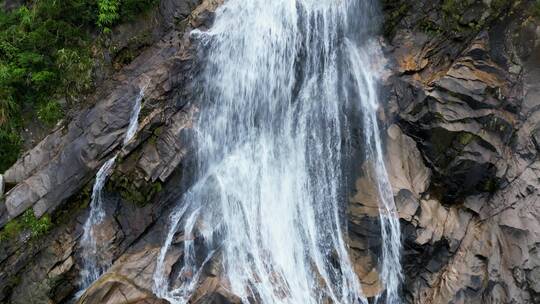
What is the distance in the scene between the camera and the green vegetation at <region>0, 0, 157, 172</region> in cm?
1241

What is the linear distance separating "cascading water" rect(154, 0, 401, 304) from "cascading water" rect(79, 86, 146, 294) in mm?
1496

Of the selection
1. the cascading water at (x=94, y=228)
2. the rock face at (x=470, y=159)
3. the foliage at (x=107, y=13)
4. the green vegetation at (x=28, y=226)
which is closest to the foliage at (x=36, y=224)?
the green vegetation at (x=28, y=226)

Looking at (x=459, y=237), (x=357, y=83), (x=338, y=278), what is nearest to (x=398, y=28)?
(x=357, y=83)

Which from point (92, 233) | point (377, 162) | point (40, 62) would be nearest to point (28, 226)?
point (92, 233)

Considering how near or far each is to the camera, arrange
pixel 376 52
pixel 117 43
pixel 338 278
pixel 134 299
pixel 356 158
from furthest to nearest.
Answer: pixel 117 43
pixel 376 52
pixel 356 158
pixel 338 278
pixel 134 299

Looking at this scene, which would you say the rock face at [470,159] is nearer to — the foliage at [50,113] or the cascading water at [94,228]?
the cascading water at [94,228]

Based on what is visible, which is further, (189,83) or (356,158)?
(189,83)

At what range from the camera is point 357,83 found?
11.7 meters

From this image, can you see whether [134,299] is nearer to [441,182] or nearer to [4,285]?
[4,285]

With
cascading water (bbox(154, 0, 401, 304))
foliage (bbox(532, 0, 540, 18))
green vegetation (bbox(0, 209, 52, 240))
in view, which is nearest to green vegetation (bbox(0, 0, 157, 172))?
green vegetation (bbox(0, 209, 52, 240))

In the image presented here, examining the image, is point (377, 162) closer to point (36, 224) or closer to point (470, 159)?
point (470, 159)

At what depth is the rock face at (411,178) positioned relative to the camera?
1002 centimetres

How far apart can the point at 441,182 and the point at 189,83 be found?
6.61m

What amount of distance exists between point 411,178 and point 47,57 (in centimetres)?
1018
